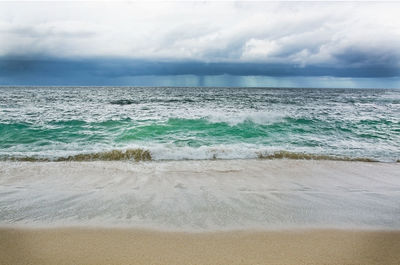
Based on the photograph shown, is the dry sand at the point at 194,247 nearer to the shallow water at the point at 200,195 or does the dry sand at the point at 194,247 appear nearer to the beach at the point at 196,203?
the beach at the point at 196,203

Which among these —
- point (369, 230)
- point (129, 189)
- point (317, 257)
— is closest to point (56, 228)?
point (129, 189)

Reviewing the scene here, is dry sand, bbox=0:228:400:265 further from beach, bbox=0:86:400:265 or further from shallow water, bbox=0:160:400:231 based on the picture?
shallow water, bbox=0:160:400:231

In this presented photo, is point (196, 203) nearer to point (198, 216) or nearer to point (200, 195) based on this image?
point (200, 195)

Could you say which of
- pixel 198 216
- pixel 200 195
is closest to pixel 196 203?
pixel 200 195

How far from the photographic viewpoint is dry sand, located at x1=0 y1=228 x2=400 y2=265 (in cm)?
243

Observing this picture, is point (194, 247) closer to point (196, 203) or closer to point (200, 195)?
point (196, 203)

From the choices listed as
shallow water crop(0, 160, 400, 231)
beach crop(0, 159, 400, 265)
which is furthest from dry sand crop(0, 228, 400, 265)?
shallow water crop(0, 160, 400, 231)

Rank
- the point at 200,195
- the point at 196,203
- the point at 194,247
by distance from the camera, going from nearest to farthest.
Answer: the point at 194,247 → the point at 196,203 → the point at 200,195

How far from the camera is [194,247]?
268 centimetres

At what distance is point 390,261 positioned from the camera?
243cm

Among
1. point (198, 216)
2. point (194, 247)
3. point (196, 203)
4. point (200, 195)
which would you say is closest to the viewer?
point (194, 247)

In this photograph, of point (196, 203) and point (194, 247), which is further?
point (196, 203)

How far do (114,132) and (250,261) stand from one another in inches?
407

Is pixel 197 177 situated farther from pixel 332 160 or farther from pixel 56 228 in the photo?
pixel 332 160
